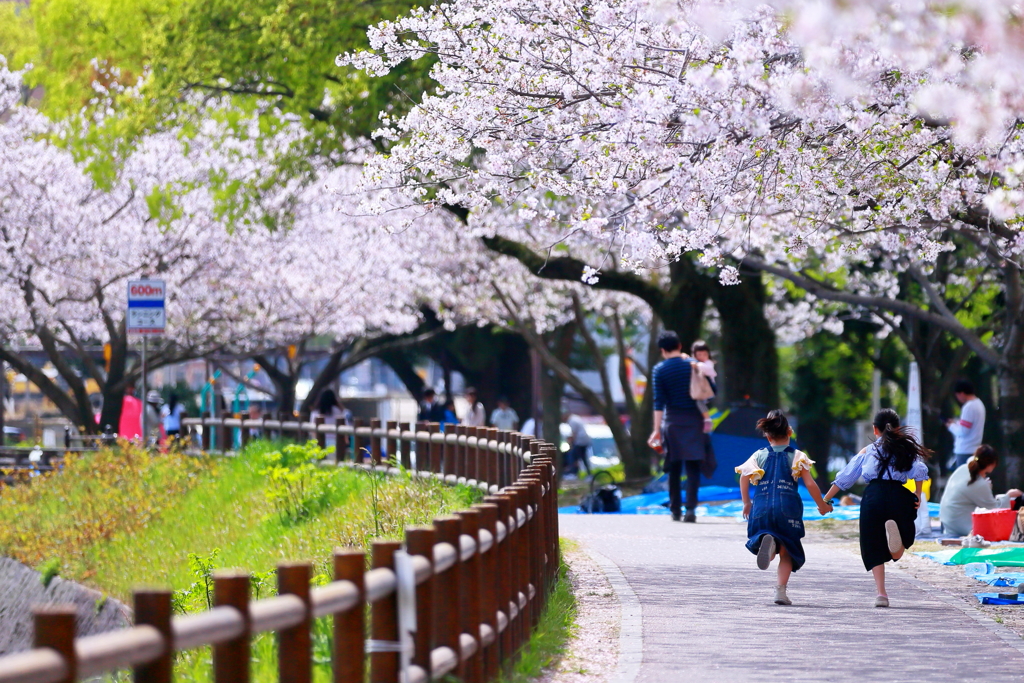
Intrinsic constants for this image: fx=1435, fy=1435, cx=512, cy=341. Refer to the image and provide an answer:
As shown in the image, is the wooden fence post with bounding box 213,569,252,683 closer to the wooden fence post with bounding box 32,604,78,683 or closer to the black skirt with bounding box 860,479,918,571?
the wooden fence post with bounding box 32,604,78,683

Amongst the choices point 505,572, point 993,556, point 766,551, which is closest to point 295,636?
point 505,572

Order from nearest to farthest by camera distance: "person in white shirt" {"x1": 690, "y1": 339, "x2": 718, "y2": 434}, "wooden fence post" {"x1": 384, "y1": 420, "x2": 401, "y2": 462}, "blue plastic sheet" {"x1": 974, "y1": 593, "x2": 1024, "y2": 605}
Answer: "blue plastic sheet" {"x1": 974, "y1": 593, "x2": 1024, "y2": 605} → "person in white shirt" {"x1": 690, "y1": 339, "x2": 718, "y2": 434} → "wooden fence post" {"x1": 384, "y1": 420, "x2": 401, "y2": 462}

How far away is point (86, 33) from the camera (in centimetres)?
2236

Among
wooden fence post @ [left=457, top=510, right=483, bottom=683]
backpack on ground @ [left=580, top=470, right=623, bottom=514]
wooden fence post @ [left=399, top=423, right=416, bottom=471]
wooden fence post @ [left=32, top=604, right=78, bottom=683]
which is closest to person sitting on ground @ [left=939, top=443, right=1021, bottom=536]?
backpack on ground @ [left=580, top=470, right=623, bottom=514]

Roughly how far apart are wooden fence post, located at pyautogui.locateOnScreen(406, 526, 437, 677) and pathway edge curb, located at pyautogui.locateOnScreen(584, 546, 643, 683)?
1839mm

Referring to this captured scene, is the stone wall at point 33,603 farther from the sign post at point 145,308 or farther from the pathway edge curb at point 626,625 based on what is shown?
the pathway edge curb at point 626,625

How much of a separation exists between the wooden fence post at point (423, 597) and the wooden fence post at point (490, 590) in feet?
2.90

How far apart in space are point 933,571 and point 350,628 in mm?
7987

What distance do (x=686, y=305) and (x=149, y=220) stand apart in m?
12.0

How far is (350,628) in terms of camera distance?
15.1ft

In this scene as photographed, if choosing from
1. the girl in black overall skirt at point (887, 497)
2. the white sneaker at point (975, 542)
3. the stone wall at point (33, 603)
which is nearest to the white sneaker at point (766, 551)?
the girl in black overall skirt at point (887, 497)

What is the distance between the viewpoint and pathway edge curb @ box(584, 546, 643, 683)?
23.2ft

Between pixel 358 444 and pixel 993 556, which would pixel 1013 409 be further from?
pixel 358 444

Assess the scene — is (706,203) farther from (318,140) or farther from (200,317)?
(200,317)
